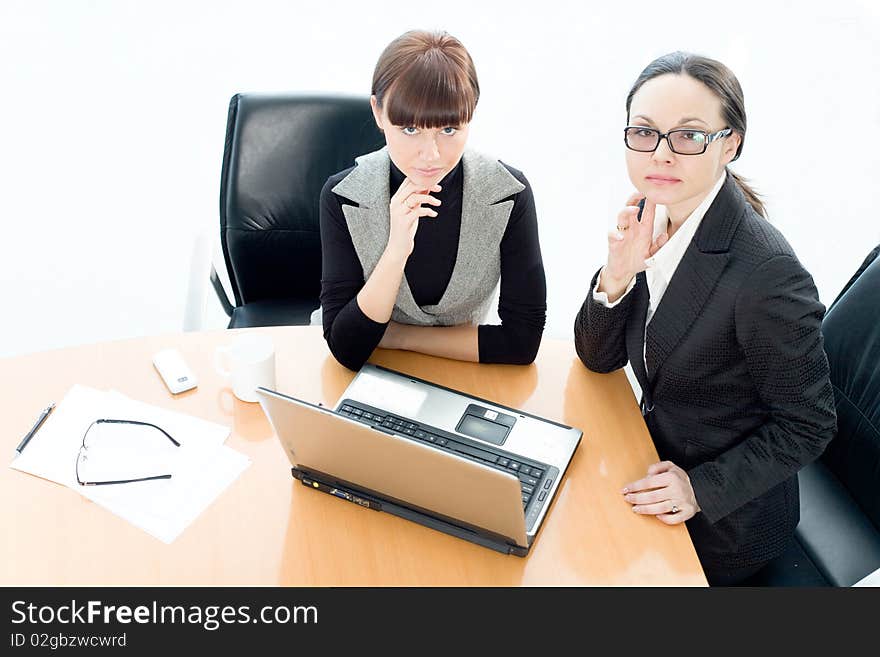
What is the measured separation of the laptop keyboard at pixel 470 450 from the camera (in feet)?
4.60

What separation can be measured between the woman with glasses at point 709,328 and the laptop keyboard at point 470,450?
0.15m

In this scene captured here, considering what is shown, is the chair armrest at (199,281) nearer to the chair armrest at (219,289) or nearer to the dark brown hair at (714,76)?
the chair armrest at (219,289)

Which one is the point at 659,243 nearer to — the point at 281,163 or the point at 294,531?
the point at 294,531

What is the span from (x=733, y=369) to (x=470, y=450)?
49 centimetres

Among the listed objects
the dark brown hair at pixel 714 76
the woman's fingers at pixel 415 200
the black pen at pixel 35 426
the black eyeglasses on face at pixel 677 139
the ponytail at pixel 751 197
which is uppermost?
the dark brown hair at pixel 714 76

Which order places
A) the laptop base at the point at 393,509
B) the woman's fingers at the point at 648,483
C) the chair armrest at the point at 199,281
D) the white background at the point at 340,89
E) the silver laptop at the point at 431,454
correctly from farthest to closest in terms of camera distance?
1. the white background at the point at 340,89
2. the chair armrest at the point at 199,281
3. the woman's fingers at the point at 648,483
4. the laptop base at the point at 393,509
5. the silver laptop at the point at 431,454

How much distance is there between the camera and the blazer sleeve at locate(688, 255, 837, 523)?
1370 millimetres

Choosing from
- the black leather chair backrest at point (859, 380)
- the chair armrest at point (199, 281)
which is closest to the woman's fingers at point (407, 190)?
the chair armrest at point (199, 281)

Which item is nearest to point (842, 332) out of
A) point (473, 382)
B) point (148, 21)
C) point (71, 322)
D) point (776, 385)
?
point (776, 385)

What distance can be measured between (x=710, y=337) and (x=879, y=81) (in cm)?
229

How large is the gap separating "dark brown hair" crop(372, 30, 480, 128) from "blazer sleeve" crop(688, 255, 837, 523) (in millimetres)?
585
